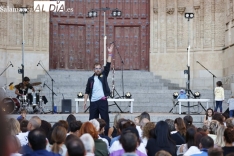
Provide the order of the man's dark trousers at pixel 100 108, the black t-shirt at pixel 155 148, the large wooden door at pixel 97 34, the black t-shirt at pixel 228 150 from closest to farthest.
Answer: the black t-shirt at pixel 228 150, the black t-shirt at pixel 155 148, the man's dark trousers at pixel 100 108, the large wooden door at pixel 97 34

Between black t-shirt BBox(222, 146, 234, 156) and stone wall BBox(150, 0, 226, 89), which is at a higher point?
stone wall BBox(150, 0, 226, 89)

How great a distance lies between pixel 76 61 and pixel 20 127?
14985mm

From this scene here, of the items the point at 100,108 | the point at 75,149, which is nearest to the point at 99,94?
the point at 100,108

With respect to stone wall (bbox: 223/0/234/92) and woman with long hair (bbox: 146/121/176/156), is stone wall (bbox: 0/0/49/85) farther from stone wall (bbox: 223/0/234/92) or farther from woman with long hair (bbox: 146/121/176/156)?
woman with long hair (bbox: 146/121/176/156)

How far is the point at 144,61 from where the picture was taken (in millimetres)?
22516

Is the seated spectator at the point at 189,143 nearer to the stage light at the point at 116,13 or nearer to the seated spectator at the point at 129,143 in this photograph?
the seated spectator at the point at 129,143

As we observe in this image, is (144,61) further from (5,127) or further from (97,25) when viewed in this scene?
(5,127)

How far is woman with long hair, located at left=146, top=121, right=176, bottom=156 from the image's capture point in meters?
5.83

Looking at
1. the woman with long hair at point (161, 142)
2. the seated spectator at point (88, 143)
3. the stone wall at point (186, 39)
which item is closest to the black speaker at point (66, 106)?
the stone wall at point (186, 39)

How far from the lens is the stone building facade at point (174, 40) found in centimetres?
2052


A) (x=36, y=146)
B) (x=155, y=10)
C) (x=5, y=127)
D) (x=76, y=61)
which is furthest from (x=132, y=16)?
(x=5, y=127)

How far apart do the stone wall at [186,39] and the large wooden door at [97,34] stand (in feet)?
2.20

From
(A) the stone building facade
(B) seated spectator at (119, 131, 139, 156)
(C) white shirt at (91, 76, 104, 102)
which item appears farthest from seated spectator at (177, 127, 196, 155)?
(A) the stone building facade

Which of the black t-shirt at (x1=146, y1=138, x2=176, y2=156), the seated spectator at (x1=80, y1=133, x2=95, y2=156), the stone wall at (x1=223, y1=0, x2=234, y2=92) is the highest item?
the stone wall at (x1=223, y1=0, x2=234, y2=92)
